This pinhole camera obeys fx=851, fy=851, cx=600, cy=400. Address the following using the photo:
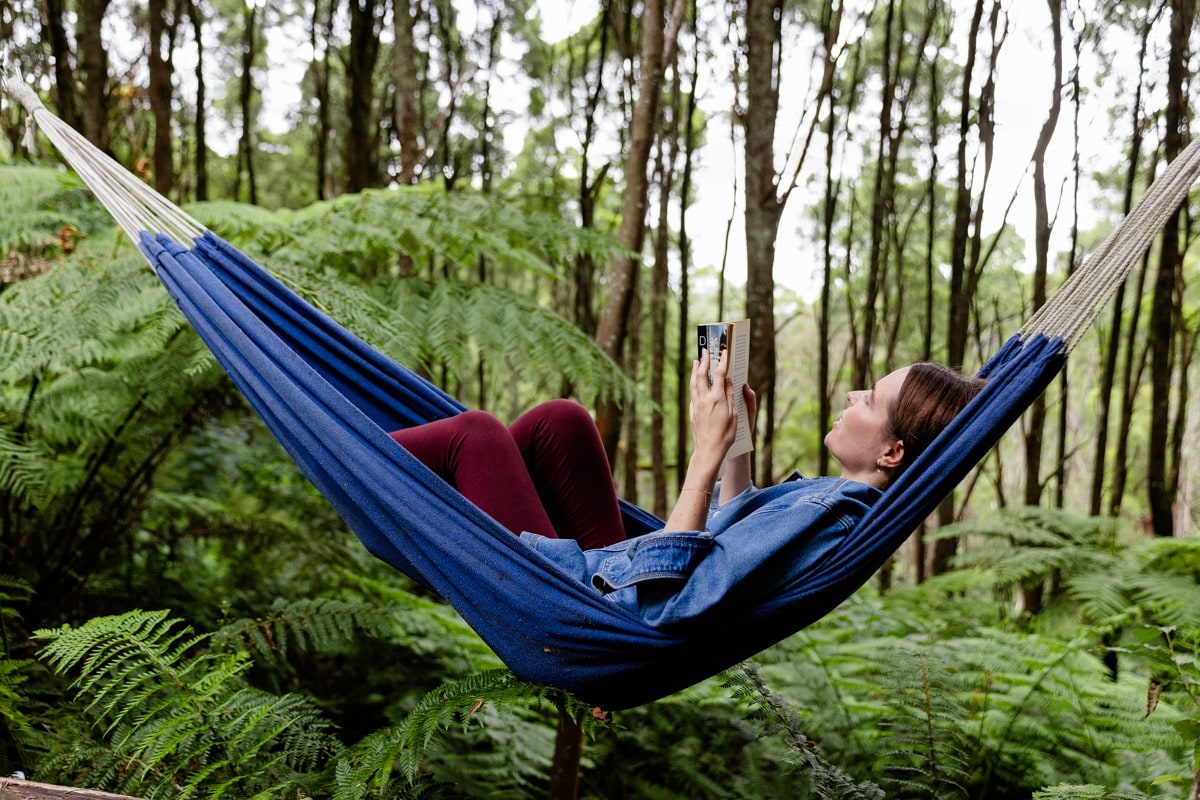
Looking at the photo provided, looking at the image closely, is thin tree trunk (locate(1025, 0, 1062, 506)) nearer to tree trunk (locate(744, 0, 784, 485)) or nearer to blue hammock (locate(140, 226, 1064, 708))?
tree trunk (locate(744, 0, 784, 485))

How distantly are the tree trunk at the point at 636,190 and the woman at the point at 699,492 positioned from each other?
68 cm

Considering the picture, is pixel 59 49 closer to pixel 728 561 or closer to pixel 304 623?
pixel 304 623

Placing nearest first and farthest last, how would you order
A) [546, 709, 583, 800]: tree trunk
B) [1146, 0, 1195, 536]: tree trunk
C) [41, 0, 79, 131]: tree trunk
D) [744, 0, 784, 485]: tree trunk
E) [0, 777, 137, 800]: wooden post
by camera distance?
[0, 777, 137, 800]: wooden post → [546, 709, 583, 800]: tree trunk → [744, 0, 784, 485]: tree trunk → [41, 0, 79, 131]: tree trunk → [1146, 0, 1195, 536]: tree trunk

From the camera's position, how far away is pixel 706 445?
1129 mm

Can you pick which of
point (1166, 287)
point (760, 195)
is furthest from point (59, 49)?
point (1166, 287)

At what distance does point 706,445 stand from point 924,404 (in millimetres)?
384

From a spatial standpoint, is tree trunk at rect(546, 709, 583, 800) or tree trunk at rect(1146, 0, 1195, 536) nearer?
tree trunk at rect(546, 709, 583, 800)

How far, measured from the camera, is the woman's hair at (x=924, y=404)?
1279 millimetres

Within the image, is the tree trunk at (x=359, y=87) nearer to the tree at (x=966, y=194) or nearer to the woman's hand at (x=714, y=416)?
the tree at (x=966, y=194)

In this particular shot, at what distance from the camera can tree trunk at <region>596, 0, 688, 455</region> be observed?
2180 millimetres

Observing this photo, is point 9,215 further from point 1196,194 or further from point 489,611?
point 1196,194

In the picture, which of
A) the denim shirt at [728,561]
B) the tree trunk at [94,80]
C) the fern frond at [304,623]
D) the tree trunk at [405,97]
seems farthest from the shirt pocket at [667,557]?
the tree trunk at [405,97]

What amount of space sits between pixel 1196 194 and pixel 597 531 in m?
4.58

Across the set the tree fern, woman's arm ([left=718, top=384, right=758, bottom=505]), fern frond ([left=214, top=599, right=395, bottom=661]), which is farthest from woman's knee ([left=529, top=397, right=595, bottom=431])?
fern frond ([left=214, top=599, right=395, bottom=661])
